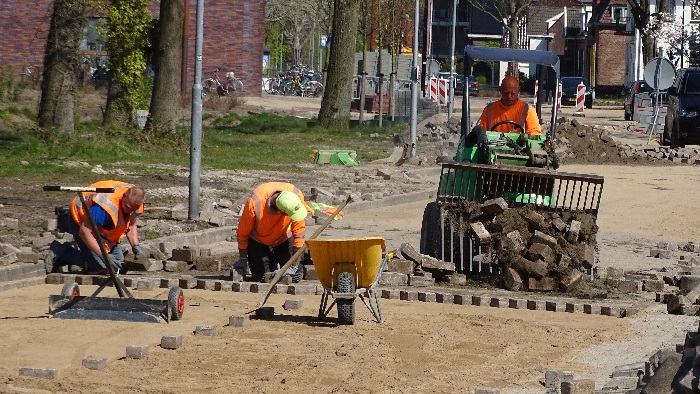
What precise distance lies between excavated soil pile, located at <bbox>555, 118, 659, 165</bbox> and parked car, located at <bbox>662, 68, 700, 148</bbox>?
6.14 feet

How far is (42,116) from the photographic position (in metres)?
25.0

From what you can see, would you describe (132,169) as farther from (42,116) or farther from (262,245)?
(262,245)

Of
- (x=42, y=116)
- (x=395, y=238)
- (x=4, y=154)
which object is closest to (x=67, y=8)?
(x=42, y=116)

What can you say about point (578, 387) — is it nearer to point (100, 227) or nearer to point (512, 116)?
point (100, 227)

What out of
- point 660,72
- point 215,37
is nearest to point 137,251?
point 660,72

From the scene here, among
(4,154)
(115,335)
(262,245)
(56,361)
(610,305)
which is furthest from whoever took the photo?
(4,154)

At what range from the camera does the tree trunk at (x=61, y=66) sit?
985 inches

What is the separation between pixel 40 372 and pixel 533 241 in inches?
242

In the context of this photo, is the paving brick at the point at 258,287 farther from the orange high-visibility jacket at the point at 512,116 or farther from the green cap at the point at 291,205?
the orange high-visibility jacket at the point at 512,116

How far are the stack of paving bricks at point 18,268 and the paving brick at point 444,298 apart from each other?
379 centimetres

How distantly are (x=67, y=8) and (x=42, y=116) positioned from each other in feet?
6.75

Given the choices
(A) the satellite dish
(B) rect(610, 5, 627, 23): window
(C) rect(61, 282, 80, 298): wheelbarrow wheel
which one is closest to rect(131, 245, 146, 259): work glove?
(C) rect(61, 282, 80, 298): wheelbarrow wheel

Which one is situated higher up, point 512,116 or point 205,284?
point 512,116

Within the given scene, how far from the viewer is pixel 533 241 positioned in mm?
13078
